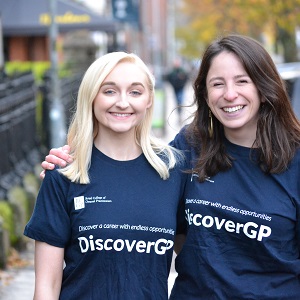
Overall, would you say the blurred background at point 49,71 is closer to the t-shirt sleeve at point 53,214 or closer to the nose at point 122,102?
the nose at point 122,102

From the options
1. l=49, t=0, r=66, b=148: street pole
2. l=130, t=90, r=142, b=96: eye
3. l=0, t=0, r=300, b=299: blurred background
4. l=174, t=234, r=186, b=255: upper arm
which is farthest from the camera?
l=49, t=0, r=66, b=148: street pole

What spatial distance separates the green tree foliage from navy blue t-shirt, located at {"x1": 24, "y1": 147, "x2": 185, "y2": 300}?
6.00 feet

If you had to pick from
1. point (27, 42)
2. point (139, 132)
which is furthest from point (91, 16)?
point (139, 132)

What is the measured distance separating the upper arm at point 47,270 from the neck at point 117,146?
46 centimetres

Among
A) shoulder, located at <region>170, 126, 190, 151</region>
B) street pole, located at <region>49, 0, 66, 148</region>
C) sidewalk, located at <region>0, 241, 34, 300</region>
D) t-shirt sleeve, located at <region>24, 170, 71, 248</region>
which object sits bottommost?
sidewalk, located at <region>0, 241, 34, 300</region>

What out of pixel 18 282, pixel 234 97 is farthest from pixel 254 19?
pixel 234 97

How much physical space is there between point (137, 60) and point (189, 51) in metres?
64.5

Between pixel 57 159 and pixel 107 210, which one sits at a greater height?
pixel 57 159

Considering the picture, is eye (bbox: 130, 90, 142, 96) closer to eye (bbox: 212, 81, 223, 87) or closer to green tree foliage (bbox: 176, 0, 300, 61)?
eye (bbox: 212, 81, 223, 87)

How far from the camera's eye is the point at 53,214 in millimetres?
3148

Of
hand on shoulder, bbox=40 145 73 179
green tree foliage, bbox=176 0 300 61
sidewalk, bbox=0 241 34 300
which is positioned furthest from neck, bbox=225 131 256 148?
sidewalk, bbox=0 241 34 300

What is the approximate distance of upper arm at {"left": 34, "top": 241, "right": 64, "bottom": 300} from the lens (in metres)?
3.14

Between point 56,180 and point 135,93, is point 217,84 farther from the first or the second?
point 56,180

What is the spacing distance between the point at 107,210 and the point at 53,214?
8.7 inches
